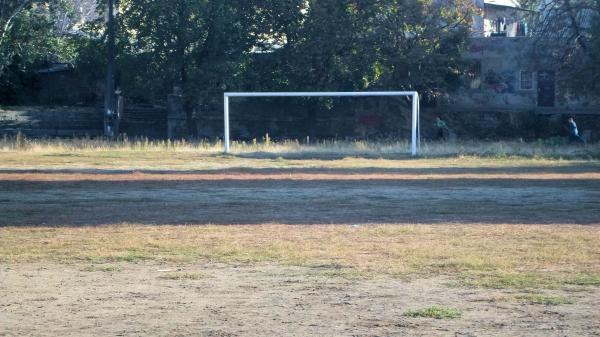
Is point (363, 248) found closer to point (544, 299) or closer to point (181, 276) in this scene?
point (181, 276)

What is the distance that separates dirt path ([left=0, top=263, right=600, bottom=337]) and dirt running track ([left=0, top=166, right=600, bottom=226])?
5331 millimetres

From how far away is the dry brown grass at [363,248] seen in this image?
10.9m

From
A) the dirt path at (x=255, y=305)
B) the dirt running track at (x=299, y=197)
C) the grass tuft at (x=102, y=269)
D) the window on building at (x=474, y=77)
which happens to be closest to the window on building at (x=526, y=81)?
the window on building at (x=474, y=77)

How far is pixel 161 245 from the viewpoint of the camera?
13.0 meters

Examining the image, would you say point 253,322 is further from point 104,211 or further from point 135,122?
point 135,122

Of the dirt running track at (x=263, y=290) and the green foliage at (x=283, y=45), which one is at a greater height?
the green foliage at (x=283, y=45)

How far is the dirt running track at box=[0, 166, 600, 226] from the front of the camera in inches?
652

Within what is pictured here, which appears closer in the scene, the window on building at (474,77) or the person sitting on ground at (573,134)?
the person sitting on ground at (573,134)

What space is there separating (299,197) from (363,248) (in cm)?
737

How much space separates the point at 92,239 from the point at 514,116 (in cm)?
3814

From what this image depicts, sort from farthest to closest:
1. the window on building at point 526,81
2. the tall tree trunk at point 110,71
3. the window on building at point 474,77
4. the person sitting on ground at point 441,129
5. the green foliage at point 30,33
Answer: the window on building at point 474,77 → the window on building at point 526,81 → the green foliage at point 30,33 → the tall tree trunk at point 110,71 → the person sitting on ground at point 441,129

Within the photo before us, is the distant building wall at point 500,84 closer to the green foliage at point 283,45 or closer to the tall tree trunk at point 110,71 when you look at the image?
the green foliage at point 283,45

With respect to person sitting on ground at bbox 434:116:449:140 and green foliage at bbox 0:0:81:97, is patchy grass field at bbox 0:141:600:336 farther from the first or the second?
green foliage at bbox 0:0:81:97

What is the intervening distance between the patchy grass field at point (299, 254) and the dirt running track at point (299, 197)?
54 millimetres
